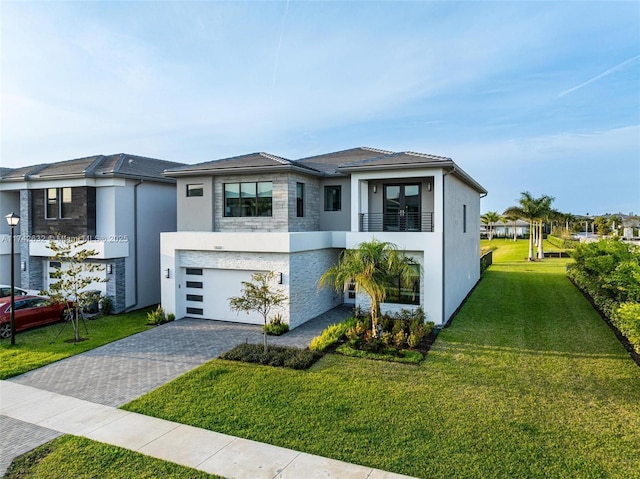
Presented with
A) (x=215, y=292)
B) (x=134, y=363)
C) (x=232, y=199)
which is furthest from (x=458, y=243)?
(x=134, y=363)

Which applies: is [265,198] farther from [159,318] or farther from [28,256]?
[28,256]

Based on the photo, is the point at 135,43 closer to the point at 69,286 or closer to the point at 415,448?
the point at 69,286

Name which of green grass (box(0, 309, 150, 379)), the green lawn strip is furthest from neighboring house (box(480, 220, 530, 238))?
the green lawn strip

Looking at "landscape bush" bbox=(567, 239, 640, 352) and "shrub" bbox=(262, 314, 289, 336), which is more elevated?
"landscape bush" bbox=(567, 239, 640, 352)

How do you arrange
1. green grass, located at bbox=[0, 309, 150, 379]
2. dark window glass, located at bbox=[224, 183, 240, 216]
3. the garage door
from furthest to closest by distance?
1. dark window glass, located at bbox=[224, 183, 240, 216]
2. the garage door
3. green grass, located at bbox=[0, 309, 150, 379]

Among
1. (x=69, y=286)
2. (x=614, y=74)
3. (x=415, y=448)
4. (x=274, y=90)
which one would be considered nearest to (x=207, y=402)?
(x=415, y=448)

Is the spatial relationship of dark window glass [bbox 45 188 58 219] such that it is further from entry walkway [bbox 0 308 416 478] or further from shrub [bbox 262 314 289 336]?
shrub [bbox 262 314 289 336]
